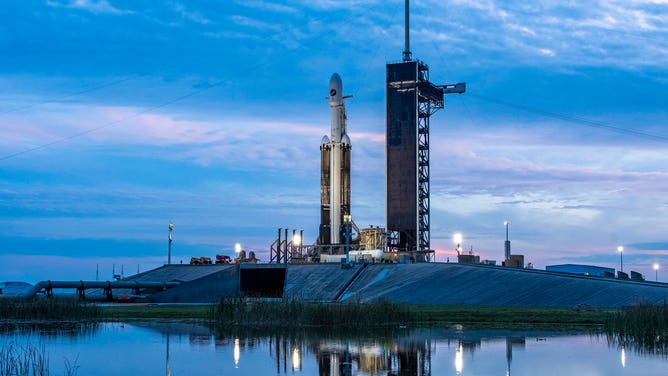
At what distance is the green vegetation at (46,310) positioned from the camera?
47.0 m

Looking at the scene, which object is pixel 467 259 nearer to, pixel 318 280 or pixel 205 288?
pixel 318 280

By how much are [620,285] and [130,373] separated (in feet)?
126

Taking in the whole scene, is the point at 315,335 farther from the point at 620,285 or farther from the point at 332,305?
the point at 620,285

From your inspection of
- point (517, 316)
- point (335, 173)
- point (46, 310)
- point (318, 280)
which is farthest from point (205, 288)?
point (517, 316)

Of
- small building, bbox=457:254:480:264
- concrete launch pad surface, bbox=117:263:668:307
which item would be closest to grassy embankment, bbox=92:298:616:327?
concrete launch pad surface, bbox=117:263:668:307

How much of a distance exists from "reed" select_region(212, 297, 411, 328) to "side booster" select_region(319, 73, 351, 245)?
4969 centimetres

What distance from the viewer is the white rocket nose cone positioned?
312ft

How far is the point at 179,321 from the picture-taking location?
4744 centimetres

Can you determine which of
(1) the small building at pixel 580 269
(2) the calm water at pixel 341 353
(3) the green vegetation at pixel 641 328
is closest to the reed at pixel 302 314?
(2) the calm water at pixel 341 353

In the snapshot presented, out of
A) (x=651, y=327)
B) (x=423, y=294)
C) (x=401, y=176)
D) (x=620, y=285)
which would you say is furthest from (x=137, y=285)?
(x=651, y=327)

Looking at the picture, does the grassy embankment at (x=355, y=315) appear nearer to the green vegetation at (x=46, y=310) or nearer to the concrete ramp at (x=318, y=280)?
the green vegetation at (x=46, y=310)

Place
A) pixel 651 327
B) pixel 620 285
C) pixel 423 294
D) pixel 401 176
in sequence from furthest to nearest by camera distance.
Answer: pixel 401 176
pixel 423 294
pixel 620 285
pixel 651 327

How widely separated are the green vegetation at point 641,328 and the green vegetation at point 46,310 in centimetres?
2652

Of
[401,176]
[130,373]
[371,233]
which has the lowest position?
[130,373]
